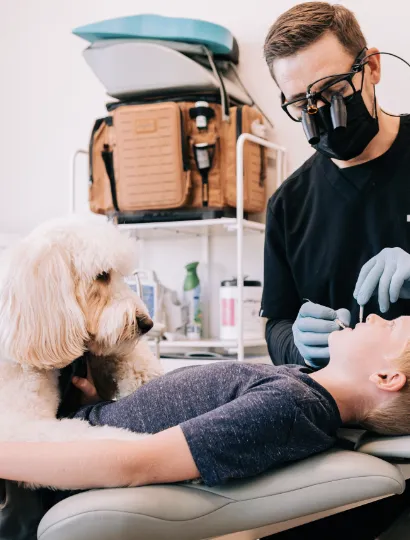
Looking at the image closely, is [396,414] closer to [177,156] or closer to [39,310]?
[39,310]

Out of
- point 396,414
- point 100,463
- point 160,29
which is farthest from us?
point 160,29

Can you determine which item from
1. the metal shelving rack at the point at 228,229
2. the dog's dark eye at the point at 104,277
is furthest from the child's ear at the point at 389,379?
the metal shelving rack at the point at 228,229

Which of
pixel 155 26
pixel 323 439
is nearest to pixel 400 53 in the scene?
pixel 155 26

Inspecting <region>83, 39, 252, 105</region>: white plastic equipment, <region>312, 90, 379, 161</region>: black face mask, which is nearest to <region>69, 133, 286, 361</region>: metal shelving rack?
<region>83, 39, 252, 105</region>: white plastic equipment

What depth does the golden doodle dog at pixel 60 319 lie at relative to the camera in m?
1.10

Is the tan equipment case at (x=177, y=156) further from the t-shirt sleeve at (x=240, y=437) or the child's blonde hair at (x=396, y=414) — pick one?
the t-shirt sleeve at (x=240, y=437)

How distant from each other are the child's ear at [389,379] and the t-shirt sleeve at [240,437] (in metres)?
0.25

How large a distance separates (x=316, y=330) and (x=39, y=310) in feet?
1.83

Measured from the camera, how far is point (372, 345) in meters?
1.18

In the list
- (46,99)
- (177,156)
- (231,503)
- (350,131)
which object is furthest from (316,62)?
(46,99)

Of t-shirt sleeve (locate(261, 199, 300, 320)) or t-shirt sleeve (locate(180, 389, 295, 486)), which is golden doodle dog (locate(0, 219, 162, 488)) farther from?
t-shirt sleeve (locate(261, 199, 300, 320))

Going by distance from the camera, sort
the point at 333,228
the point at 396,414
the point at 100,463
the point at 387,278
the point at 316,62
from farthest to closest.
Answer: the point at 333,228 → the point at 316,62 → the point at 387,278 → the point at 396,414 → the point at 100,463

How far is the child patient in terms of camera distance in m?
0.88

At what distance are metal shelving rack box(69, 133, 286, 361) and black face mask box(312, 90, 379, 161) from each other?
1066 millimetres
